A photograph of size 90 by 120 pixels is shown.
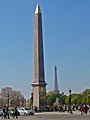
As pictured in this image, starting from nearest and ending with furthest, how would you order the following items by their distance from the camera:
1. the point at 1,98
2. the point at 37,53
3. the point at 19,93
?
the point at 37,53 < the point at 1,98 < the point at 19,93

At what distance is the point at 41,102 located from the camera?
185ft

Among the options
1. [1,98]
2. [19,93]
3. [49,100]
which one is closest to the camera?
A: [1,98]

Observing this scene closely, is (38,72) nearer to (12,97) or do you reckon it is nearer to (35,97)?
(35,97)

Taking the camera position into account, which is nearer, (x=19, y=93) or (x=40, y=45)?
(x=40, y=45)

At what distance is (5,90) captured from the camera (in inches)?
4156

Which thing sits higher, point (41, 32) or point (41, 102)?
point (41, 32)

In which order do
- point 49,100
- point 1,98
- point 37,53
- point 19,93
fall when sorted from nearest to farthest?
1. point 37,53
2. point 1,98
3. point 19,93
4. point 49,100

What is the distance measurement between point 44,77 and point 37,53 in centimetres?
436

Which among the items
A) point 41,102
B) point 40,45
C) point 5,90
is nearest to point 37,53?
point 40,45

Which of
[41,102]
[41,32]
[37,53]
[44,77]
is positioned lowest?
[41,102]

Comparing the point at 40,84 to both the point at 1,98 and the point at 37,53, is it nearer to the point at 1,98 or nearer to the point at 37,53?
the point at 37,53

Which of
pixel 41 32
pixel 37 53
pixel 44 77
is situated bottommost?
pixel 44 77

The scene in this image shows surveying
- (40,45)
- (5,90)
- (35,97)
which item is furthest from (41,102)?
(5,90)

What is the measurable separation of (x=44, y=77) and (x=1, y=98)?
5255cm
